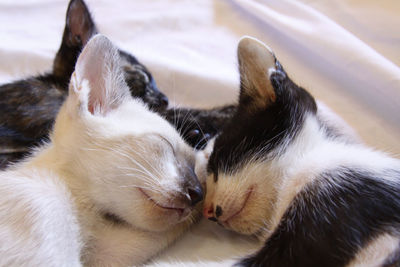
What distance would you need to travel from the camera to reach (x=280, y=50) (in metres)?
1.70

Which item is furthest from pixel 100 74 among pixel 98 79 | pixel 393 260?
pixel 393 260

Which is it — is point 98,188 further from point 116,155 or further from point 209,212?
point 209,212

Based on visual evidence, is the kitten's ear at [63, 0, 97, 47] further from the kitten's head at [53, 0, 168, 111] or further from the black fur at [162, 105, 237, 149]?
the black fur at [162, 105, 237, 149]

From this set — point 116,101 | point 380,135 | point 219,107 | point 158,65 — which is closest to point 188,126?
point 219,107

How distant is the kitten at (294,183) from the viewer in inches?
31.1

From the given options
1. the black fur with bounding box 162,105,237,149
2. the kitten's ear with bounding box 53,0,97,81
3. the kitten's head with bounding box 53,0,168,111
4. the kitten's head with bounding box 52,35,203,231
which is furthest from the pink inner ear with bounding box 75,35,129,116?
the kitten's ear with bounding box 53,0,97,81

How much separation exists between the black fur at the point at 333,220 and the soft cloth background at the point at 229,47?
0.16m

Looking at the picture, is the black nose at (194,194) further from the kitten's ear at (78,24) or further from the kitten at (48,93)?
the kitten's ear at (78,24)

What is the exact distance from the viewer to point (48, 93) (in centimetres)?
153

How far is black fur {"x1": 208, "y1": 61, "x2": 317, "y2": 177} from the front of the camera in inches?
41.1

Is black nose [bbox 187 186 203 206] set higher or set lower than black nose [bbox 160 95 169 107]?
higher

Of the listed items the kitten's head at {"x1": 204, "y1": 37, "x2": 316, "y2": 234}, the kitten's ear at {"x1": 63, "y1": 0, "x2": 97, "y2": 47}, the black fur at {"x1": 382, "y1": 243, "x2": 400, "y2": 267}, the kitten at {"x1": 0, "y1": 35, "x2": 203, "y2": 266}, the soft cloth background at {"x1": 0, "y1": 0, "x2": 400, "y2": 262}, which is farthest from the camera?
the kitten's ear at {"x1": 63, "y1": 0, "x2": 97, "y2": 47}

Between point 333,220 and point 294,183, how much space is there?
152 millimetres

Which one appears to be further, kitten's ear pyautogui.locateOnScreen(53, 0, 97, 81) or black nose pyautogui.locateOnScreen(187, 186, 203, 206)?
kitten's ear pyautogui.locateOnScreen(53, 0, 97, 81)
